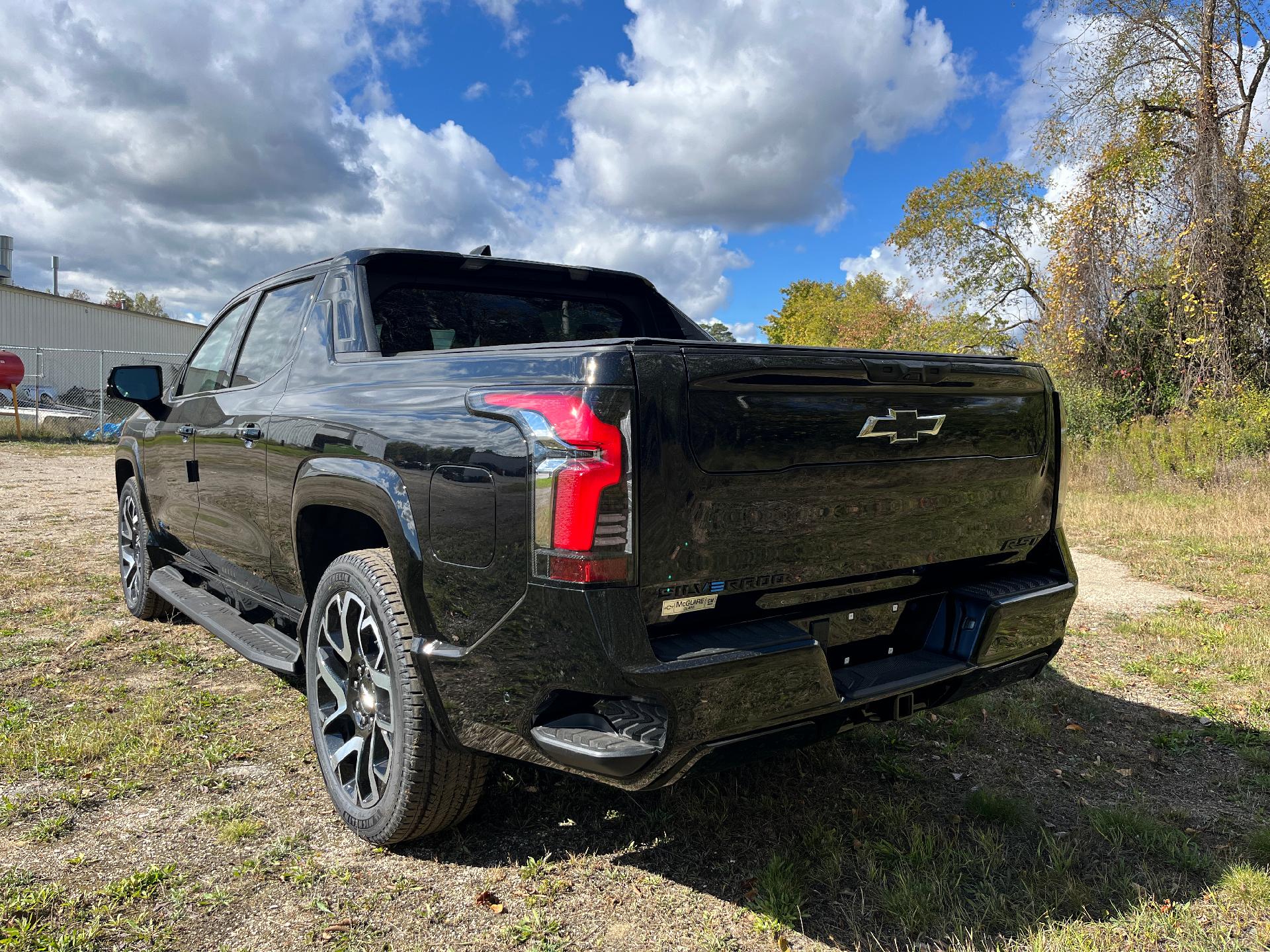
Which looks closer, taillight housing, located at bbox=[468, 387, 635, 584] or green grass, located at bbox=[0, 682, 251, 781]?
taillight housing, located at bbox=[468, 387, 635, 584]

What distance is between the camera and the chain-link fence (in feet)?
67.5

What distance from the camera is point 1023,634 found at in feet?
9.04

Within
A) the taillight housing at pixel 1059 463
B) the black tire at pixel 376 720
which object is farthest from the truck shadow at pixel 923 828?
the taillight housing at pixel 1059 463

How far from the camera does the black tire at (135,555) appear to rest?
514 centimetres

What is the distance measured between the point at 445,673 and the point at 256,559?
1.62 m

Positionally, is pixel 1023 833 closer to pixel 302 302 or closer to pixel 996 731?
pixel 996 731

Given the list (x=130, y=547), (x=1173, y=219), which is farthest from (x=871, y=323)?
(x=130, y=547)

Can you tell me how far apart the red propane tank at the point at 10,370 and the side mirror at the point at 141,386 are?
1805cm

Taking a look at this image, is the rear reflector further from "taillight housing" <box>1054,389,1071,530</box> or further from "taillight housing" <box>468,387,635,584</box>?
"taillight housing" <box>1054,389,1071,530</box>

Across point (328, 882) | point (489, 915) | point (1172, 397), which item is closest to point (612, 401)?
point (489, 915)

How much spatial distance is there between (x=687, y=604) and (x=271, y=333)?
2.66 meters

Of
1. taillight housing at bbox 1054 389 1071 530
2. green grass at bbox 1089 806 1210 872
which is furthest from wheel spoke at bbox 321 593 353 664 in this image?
green grass at bbox 1089 806 1210 872

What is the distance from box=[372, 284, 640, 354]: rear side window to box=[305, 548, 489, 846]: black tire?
961 millimetres

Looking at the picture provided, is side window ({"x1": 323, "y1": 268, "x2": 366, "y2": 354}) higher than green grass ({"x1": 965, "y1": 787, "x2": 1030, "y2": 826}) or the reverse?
higher
